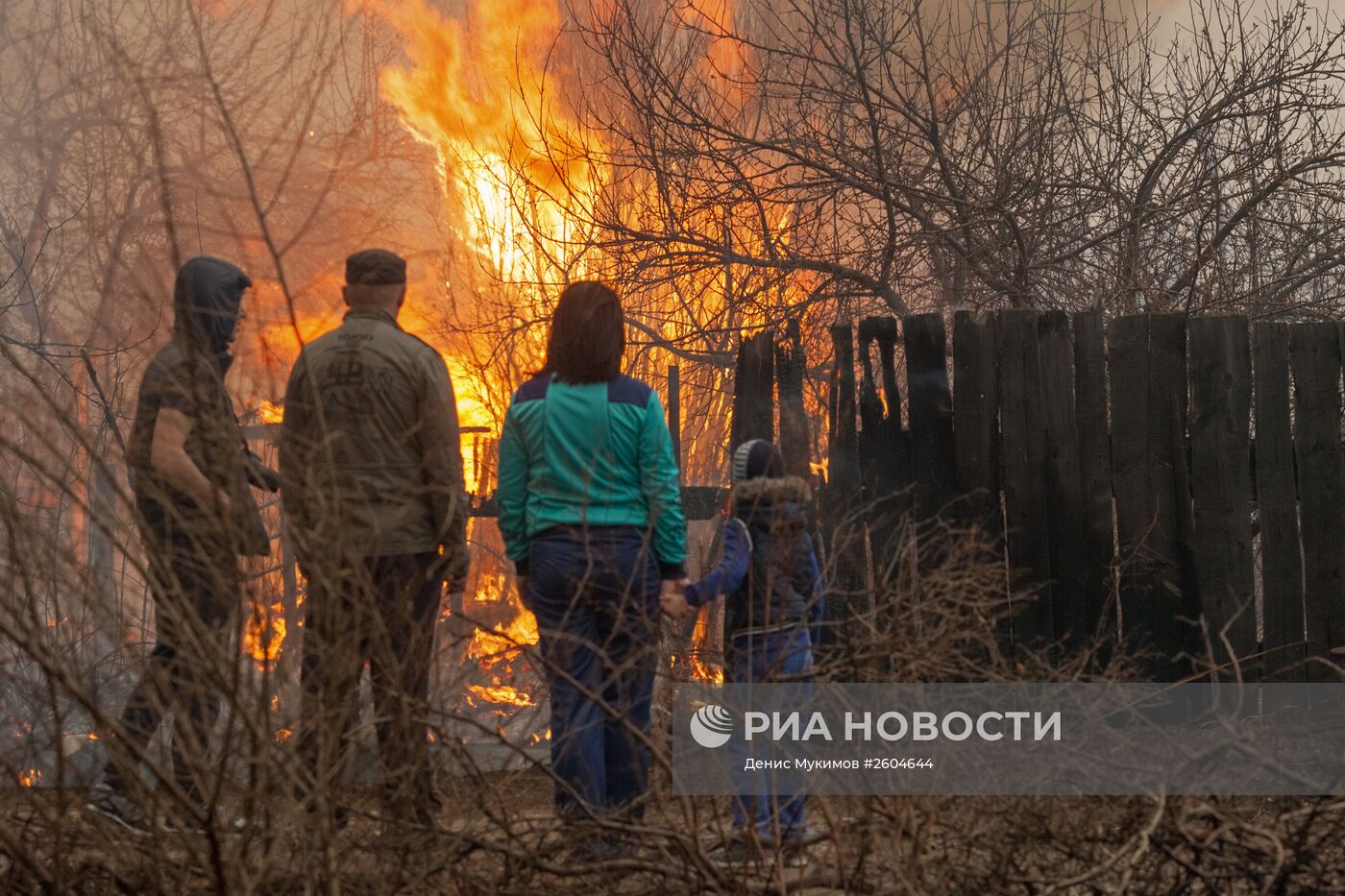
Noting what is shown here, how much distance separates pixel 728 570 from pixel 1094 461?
240 centimetres

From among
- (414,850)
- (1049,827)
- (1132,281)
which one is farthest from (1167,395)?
(414,850)

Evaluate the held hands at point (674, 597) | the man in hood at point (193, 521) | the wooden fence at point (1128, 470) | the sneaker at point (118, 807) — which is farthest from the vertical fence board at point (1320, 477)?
the sneaker at point (118, 807)

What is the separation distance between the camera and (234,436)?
3.00m

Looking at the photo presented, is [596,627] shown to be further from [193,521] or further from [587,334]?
[193,521]

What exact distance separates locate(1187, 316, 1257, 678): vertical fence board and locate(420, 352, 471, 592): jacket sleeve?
11.0 feet

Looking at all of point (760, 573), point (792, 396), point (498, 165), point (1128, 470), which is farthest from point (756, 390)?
point (498, 165)

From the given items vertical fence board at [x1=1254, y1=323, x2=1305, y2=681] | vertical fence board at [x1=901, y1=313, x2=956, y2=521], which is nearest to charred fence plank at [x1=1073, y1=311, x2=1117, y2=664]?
vertical fence board at [x1=901, y1=313, x2=956, y2=521]

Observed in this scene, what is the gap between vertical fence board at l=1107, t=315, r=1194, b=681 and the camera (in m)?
6.17

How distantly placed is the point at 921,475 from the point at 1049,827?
10.2ft

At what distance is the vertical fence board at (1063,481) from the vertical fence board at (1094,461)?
0.02m

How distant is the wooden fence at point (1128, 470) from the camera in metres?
6.18

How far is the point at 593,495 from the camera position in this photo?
4.36m

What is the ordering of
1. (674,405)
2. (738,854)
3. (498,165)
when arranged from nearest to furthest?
(738,854), (674,405), (498,165)

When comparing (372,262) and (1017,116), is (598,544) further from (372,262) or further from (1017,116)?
(1017,116)
